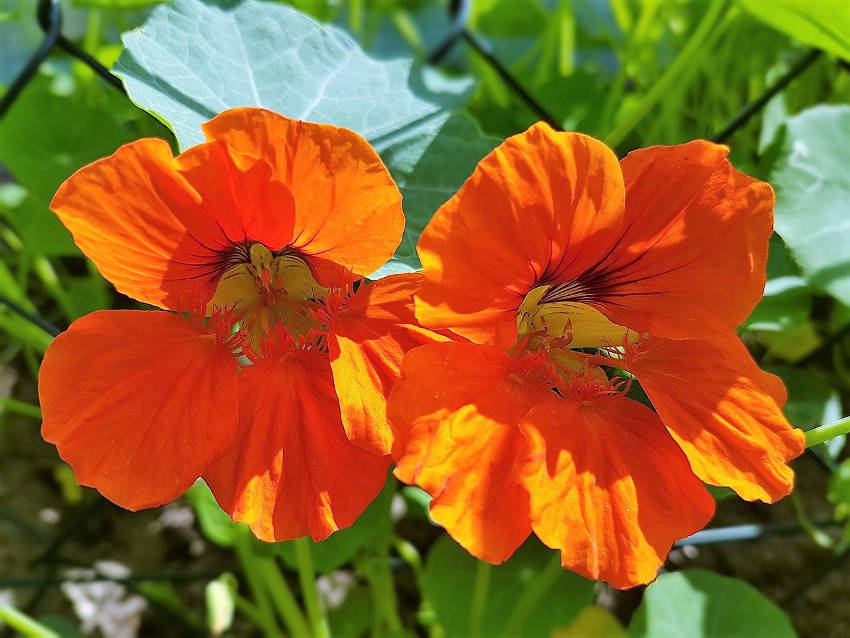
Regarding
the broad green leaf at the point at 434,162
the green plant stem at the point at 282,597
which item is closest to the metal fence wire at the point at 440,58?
the broad green leaf at the point at 434,162

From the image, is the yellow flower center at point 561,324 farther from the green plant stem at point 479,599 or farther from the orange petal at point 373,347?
the green plant stem at point 479,599

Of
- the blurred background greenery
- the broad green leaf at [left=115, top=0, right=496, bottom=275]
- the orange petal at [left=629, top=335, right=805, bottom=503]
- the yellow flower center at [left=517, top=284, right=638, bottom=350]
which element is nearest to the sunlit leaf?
the blurred background greenery

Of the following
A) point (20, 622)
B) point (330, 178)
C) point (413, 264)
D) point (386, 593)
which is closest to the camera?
point (330, 178)

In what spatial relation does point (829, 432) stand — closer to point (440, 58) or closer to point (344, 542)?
point (344, 542)

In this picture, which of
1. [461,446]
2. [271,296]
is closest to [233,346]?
[271,296]

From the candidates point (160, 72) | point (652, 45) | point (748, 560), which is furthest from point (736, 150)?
point (160, 72)

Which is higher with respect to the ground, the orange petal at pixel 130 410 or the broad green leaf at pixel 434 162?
the broad green leaf at pixel 434 162
